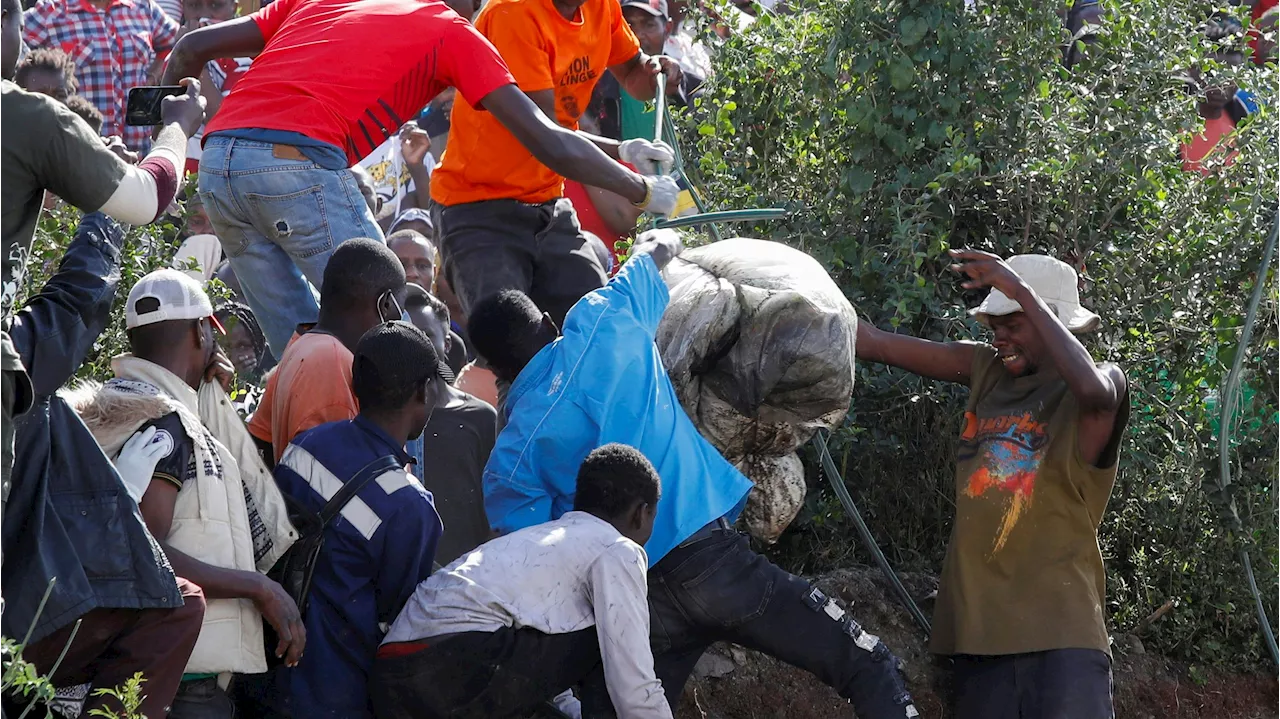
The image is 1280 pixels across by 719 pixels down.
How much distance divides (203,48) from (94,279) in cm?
187

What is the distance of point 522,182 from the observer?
564 centimetres

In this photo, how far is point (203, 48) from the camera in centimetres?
525

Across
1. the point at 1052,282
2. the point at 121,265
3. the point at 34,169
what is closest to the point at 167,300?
the point at 34,169

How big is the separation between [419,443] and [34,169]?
6.07ft

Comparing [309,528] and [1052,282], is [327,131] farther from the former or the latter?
[1052,282]

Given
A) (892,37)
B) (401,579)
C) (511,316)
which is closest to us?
(401,579)

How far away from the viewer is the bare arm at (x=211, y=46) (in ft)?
17.2

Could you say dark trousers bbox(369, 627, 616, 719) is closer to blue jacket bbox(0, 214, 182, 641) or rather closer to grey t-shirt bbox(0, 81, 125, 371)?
blue jacket bbox(0, 214, 182, 641)

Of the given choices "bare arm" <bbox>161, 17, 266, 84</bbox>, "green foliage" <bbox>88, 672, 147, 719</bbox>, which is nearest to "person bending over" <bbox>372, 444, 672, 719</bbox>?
"green foliage" <bbox>88, 672, 147, 719</bbox>

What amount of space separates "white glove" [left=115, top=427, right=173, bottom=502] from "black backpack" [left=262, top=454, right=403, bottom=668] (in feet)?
1.49

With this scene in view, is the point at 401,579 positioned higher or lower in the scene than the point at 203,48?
lower

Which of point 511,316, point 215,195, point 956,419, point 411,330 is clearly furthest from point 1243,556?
point 215,195

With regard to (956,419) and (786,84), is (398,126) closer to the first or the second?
(786,84)

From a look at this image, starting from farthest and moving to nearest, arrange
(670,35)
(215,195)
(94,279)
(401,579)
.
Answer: (670,35) → (215,195) → (401,579) → (94,279)
